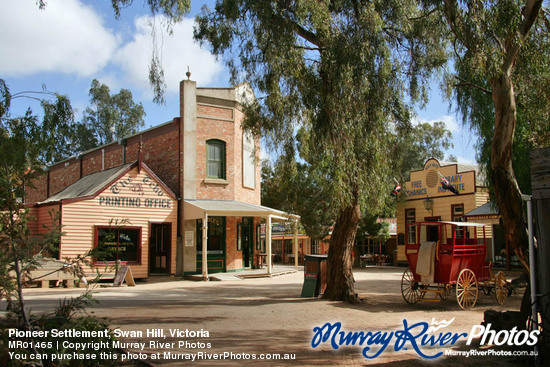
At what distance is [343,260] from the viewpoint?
12508 mm

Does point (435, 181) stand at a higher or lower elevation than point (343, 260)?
higher

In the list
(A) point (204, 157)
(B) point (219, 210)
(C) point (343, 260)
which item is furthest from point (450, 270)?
(A) point (204, 157)

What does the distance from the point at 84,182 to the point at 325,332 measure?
18.3 m

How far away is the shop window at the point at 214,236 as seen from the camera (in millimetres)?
21297

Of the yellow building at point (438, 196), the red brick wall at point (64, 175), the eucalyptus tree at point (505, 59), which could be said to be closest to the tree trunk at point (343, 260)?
the eucalyptus tree at point (505, 59)

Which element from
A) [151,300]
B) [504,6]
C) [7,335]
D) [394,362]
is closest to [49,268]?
[151,300]

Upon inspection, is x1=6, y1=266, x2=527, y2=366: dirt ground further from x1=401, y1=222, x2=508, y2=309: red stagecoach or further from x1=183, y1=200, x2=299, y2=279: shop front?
x1=183, y1=200, x2=299, y2=279: shop front

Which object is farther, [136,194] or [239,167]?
[239,167]

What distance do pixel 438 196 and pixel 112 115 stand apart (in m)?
33.2

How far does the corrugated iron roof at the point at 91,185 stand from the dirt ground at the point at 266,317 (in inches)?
202

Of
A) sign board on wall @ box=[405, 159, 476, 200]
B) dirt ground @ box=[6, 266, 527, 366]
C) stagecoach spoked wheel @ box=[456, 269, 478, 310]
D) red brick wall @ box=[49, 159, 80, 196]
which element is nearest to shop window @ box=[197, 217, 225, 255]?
dirt ground @ box=[6, 266, 527, 366]

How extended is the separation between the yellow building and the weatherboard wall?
1546cm

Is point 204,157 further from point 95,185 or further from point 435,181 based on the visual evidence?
point 435,181

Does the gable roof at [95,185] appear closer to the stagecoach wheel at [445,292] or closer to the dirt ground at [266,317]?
the dirt ground at [266,317]
